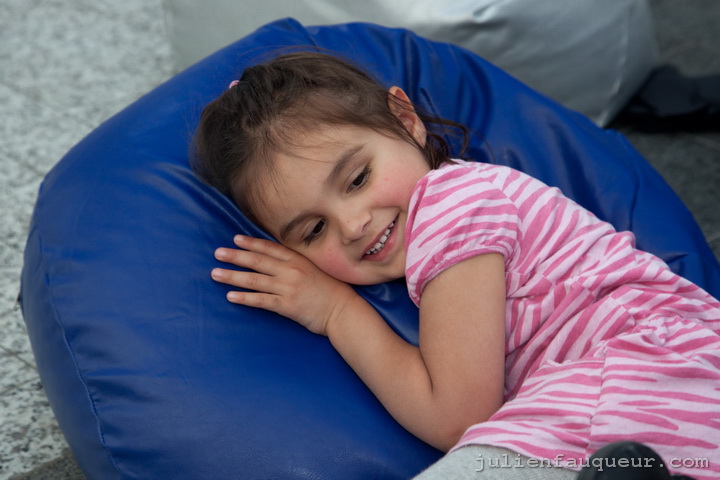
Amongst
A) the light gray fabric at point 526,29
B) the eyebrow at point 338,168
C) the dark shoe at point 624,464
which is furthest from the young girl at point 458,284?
the light gray fabric at point 526,29

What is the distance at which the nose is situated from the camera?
3.97ft

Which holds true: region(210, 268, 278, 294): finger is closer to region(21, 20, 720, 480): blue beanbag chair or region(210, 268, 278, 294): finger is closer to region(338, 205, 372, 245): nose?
region(21, 20, 720, 480): blue beanbag chair

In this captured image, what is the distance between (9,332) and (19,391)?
0.66 feet

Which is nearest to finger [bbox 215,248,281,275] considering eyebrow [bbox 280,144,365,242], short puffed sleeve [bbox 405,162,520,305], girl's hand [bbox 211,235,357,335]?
girl's hand [bbox 211,235,357,335]

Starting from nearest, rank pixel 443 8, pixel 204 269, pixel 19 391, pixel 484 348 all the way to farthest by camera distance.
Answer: pixel 484 348
pixel 204 269
pixel 19 391
pixel 443 8

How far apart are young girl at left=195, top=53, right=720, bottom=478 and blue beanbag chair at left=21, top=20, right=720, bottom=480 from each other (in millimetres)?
57

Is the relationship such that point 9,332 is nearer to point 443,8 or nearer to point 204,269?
point 204,269

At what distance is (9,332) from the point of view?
6.22ft

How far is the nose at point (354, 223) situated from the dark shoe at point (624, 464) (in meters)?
0.49

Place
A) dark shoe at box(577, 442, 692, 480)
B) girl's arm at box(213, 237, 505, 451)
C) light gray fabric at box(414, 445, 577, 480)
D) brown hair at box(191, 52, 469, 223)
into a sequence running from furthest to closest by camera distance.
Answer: brown hair at box(191, 52, 469, 223) < girl's arm at box(213, 237, 505, 451) < light gray fabric at box(414, 445, 577, 480) < dark shoe at box(577, 442, 692, 480)

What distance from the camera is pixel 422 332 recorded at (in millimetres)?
1181

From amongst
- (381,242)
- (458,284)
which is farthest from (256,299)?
(458,284)

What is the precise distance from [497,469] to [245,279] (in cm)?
53

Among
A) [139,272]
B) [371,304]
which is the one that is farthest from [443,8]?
[139,272]
